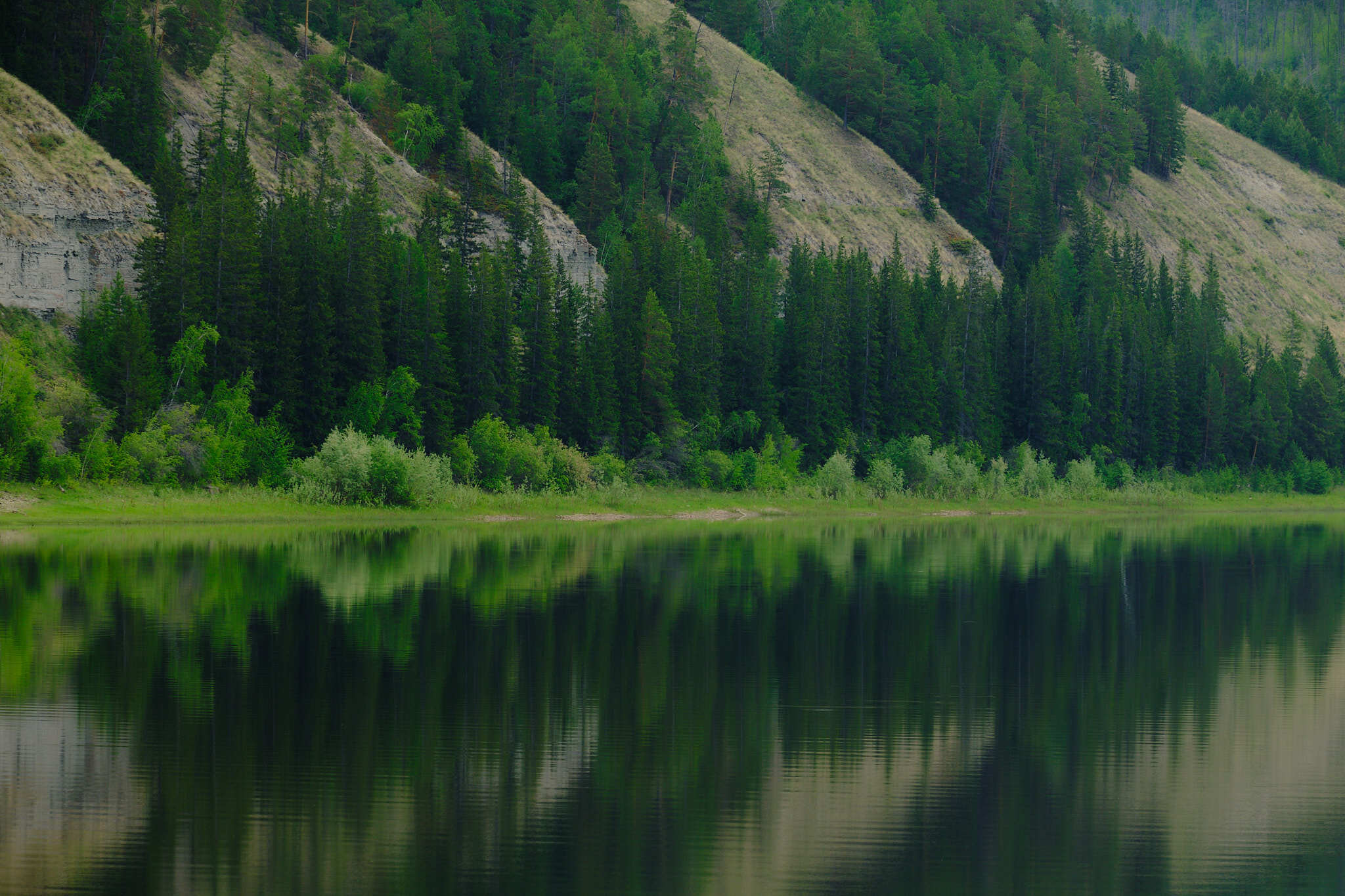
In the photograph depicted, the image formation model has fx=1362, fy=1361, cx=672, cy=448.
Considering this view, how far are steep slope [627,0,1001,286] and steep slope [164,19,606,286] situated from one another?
3290cm

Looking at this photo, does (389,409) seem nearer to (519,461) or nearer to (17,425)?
(519,461)

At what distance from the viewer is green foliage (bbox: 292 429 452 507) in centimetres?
7112

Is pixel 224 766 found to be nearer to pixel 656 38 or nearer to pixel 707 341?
pixel 707 341

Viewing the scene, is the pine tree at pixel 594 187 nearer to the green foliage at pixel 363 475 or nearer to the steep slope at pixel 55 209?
the steep slope at pixel 55 209

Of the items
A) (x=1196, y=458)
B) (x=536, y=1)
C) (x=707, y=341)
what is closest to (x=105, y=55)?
(x=707, y=341)

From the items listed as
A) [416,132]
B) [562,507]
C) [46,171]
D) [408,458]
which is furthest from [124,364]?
[416,132]

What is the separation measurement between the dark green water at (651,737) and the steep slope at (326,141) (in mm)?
68769

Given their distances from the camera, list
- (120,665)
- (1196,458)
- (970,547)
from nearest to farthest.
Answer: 1. (120,665)
2. (970,547)
3. (1196,458)

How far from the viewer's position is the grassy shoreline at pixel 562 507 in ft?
200

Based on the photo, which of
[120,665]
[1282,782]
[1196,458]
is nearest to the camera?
[1282,782]

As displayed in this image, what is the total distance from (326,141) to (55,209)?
1361 inches

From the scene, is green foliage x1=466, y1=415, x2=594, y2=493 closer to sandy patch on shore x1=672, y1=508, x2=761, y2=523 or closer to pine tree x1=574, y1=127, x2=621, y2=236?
sandy patch on shore x1=672, y1=508, x2=761, y2=523

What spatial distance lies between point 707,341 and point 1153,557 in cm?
4980

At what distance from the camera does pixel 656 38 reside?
163 m
